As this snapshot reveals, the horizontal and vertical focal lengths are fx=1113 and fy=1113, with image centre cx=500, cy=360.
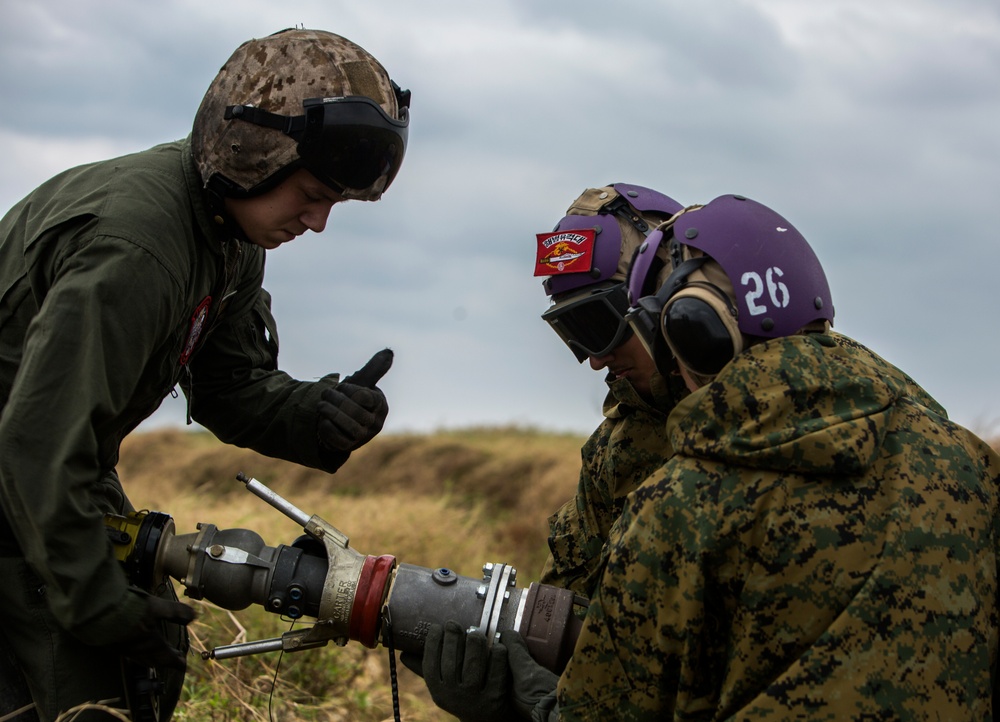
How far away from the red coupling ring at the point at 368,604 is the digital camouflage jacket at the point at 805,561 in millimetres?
933

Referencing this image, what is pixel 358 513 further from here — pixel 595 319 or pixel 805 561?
pixel 805 561

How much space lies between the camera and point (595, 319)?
3754 millimetres

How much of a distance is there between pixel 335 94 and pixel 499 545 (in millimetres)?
7533

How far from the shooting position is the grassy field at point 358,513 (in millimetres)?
5188

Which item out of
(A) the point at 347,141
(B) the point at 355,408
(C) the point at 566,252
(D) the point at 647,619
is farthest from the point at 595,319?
(D) the point at 647,619

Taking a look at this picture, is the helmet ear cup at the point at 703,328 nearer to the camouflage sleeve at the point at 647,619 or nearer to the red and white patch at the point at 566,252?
the camouflage sleeve at the point at 647,619

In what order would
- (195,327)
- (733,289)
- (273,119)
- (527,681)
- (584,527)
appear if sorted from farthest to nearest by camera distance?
(584,527), (195,327), (273,119), (527,681), (733,289)

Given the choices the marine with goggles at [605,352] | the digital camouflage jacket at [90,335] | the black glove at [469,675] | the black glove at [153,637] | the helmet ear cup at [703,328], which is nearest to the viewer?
the helmet ear cup at [703,328]

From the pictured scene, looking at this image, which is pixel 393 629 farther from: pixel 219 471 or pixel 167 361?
pixel 219 471

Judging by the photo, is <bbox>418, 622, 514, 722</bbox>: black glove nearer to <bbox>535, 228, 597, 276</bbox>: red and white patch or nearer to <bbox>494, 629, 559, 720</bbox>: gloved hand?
<bbox>494, 629, 559, 720</bbox>: gloved hand

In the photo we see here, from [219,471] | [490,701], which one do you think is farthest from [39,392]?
[219,471]

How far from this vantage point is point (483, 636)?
3082 millimetres

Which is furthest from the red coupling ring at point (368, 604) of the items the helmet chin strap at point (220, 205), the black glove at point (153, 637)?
the helmet chin strap at point (220, 205)

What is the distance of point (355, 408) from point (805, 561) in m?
1.75
